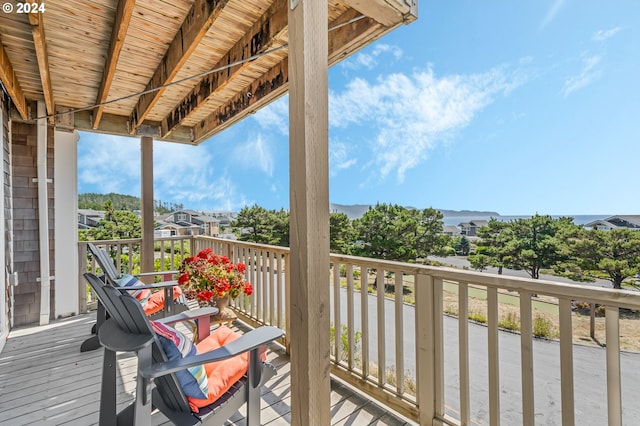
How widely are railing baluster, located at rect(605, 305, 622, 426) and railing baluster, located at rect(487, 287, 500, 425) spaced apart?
16.5 inches

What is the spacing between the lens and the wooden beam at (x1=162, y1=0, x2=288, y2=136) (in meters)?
2.04

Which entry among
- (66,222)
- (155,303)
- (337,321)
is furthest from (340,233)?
(337,321)

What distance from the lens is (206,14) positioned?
1918 millimetres

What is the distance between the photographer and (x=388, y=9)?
167cm

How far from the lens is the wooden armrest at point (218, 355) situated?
4.08 ft

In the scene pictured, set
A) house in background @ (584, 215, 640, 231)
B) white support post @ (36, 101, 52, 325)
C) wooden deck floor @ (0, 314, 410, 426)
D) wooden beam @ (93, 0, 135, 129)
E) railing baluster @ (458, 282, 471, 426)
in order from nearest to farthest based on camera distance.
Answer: railing baluster @ (458, 282, 471, 426) < wooden beam @ (93, 0, 135, 129) < wooden deck floor @ (0, 314, 410, 426) < white support post @ (36, 101, 52, 325) < house in background @ (584, 215, 640, 231)

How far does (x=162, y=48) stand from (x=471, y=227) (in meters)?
12.9

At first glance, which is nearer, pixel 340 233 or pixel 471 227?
pixel 471 227

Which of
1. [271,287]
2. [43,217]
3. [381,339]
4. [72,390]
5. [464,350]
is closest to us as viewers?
[464,350]

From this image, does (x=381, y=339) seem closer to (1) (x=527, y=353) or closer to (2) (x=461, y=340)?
(2) (x=461, y=340)

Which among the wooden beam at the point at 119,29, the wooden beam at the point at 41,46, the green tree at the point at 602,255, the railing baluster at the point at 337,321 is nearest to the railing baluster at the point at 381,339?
the railing baluster at the point at 337,321

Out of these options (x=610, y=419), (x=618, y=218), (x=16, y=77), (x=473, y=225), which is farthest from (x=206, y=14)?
(x=473, y=225)

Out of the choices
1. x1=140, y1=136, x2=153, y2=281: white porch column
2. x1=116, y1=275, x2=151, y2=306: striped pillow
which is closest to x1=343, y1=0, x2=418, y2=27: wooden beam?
x1=116, y1=275, x2=151, y2=306: striped pillow

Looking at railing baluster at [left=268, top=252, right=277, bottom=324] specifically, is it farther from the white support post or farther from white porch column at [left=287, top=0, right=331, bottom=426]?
the white support post
